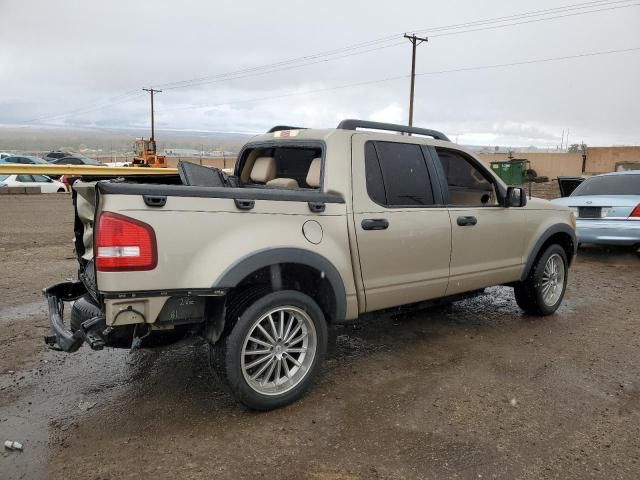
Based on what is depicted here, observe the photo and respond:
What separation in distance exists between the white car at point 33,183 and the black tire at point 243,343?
879 inches

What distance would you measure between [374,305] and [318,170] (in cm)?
110

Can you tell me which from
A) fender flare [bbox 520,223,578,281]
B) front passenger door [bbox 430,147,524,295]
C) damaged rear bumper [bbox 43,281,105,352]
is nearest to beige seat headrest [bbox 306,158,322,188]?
front passenger door [bbox 430,147,524,295]

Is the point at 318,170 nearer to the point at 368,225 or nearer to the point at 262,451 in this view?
the point at 368,225

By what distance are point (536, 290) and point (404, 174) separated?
2.27 m

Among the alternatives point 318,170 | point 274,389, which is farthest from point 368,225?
point 274,389

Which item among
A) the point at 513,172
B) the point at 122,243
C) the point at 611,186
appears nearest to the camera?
the point at 122,243

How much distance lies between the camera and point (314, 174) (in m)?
4.02

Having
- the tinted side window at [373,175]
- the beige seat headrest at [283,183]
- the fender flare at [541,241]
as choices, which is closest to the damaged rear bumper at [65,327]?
the beige seat headrest at [283,183]

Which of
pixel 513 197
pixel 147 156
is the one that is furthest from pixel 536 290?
pixel 147 156

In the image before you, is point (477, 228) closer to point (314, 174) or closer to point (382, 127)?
point (382, 127)

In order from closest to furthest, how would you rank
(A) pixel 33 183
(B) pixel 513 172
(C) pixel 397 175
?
(C) pixel 397 175
(A) pixel 33 183
(B) pixel 513 172

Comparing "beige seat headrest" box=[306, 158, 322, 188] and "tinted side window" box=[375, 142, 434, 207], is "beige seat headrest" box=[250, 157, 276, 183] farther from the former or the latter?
"tinted side window" box=[375, 142, 434, 207]

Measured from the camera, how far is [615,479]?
9.13 feet

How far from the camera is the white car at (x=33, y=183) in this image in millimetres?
22703
